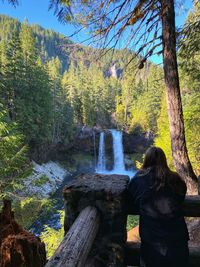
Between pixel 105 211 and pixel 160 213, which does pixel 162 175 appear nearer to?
pixel 160 213

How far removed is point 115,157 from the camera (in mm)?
42031

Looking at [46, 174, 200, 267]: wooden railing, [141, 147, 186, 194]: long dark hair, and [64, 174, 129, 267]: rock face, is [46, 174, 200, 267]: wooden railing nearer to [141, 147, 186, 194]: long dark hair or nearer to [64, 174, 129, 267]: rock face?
[64, 174, 129, 267]: rock face

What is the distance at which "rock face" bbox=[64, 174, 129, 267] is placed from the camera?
8.48 feet

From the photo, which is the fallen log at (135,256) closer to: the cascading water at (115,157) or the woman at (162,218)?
the woman at (162,218)

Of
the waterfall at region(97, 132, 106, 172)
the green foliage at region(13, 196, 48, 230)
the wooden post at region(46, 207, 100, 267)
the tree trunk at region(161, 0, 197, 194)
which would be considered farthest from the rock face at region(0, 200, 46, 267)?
the waterfall at region(97, 132, 106, 172)

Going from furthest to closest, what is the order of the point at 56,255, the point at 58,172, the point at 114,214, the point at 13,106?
the point at 58,172, the point at 13,106, the point at 114,214, the point at 56,255

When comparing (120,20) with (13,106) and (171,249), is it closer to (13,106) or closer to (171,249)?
(171,249)

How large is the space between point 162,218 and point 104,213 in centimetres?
52

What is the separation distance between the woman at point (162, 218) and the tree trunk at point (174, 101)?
9.02 feet

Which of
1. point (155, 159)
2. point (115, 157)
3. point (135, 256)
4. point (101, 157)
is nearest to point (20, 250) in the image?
point (155, 159)

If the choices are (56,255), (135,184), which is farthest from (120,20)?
(56,255)

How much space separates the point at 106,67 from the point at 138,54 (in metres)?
0.88

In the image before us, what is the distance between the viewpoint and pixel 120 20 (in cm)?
522

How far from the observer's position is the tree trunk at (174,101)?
5.06 m
